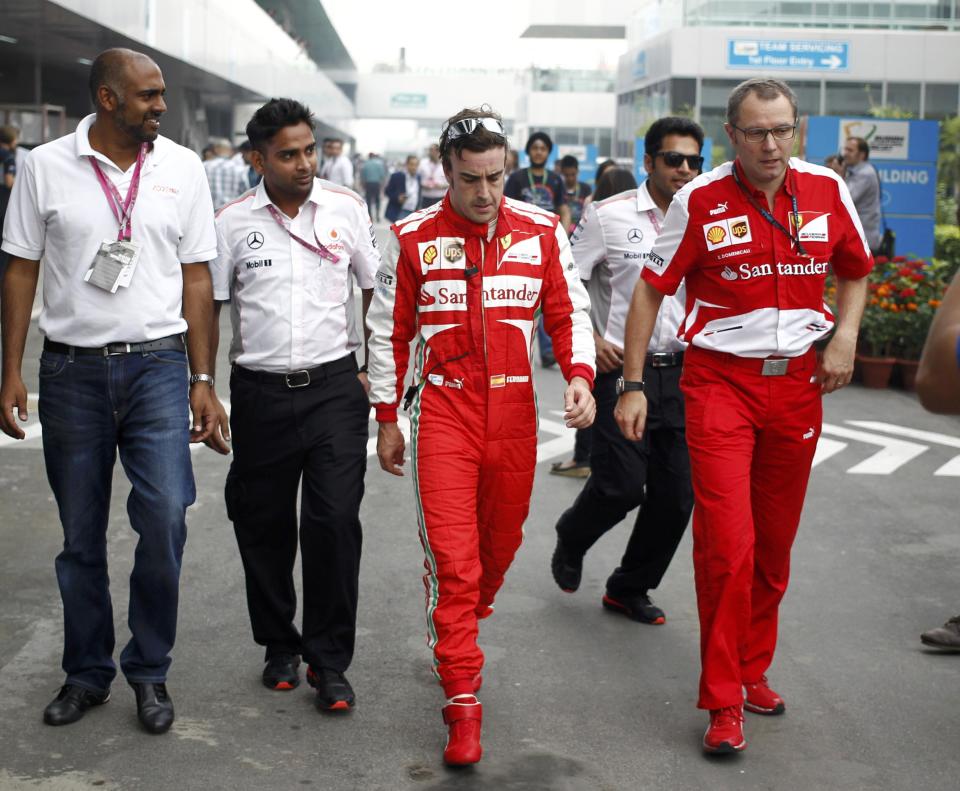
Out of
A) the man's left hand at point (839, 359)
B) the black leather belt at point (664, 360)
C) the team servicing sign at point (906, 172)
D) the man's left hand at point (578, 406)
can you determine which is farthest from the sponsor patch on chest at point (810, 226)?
the team servicing sign at point (906, 172)

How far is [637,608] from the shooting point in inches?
247

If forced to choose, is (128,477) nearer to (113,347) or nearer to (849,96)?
Result: (113,347)

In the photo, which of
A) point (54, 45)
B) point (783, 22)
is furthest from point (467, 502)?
point (783, 22)

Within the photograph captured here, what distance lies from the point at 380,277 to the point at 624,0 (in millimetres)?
Result: 75418

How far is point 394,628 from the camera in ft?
19.9

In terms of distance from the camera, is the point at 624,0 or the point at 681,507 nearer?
the point at 681,507

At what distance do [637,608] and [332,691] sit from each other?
5.51ft

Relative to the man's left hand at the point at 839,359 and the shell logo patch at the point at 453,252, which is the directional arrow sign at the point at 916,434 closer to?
the man's left hand at the point at 839,359

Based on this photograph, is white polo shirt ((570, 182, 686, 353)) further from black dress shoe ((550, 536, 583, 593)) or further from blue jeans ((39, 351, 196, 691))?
blue jeans ((39, 351, 196, 691))

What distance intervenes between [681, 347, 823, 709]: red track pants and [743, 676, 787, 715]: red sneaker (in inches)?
1.8

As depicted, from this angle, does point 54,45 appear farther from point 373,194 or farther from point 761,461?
point 761,461

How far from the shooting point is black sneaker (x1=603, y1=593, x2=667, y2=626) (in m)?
6.21

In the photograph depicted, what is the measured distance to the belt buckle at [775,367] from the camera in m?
4.90

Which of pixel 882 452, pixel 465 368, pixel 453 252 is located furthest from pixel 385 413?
pixel 882 452
